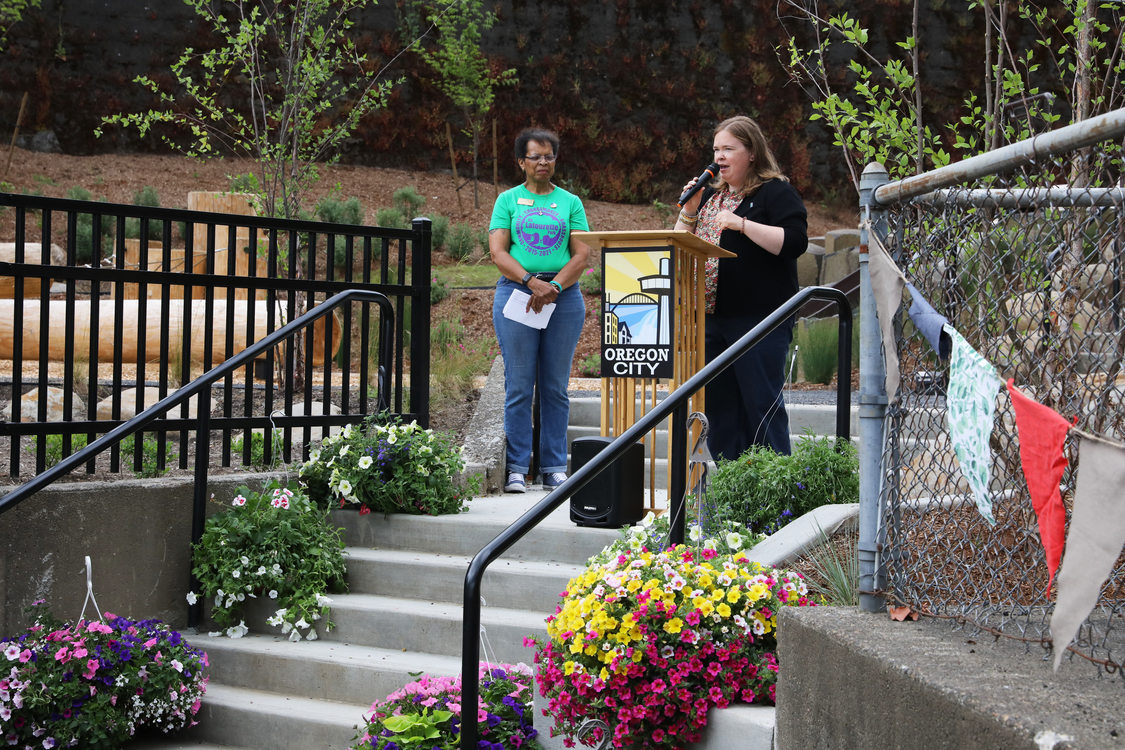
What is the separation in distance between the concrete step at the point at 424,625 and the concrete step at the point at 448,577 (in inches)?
1.6

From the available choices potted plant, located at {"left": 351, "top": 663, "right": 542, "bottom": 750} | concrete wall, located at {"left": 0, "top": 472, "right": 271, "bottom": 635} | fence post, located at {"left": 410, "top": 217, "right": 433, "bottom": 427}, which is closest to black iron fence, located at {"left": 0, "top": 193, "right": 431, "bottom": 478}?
fence post, located at {"left": 410, "top": 217, "right": 433, "bottom": 427}

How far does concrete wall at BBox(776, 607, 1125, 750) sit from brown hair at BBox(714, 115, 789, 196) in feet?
8.68

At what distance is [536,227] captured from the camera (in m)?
5.51

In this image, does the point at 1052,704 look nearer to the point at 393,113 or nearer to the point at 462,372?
the point at 462,372

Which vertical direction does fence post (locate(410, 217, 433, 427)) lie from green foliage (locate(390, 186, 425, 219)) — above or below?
below

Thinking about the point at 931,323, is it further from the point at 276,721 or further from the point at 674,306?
the point at 276,721

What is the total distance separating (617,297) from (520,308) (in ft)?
2.80

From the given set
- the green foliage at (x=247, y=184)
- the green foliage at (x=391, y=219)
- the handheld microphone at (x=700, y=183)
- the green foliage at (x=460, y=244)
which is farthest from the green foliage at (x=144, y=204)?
the handheld microphone at (x=700, y=183)

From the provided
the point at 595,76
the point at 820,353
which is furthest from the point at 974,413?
the point at 595,76

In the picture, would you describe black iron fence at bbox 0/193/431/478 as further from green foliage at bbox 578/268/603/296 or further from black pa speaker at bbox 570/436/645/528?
green foliage at bbox 578/268/603/296

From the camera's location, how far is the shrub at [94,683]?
371 cm

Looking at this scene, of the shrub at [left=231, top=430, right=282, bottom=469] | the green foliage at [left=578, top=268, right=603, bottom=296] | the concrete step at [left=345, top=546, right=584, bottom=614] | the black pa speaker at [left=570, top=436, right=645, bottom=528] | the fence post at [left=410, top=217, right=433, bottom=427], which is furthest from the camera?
the green foliage at [left=578, top=268, right=603, bottom=296]

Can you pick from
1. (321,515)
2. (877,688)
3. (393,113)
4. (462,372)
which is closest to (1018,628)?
(877,688)

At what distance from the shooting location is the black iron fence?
464cm
